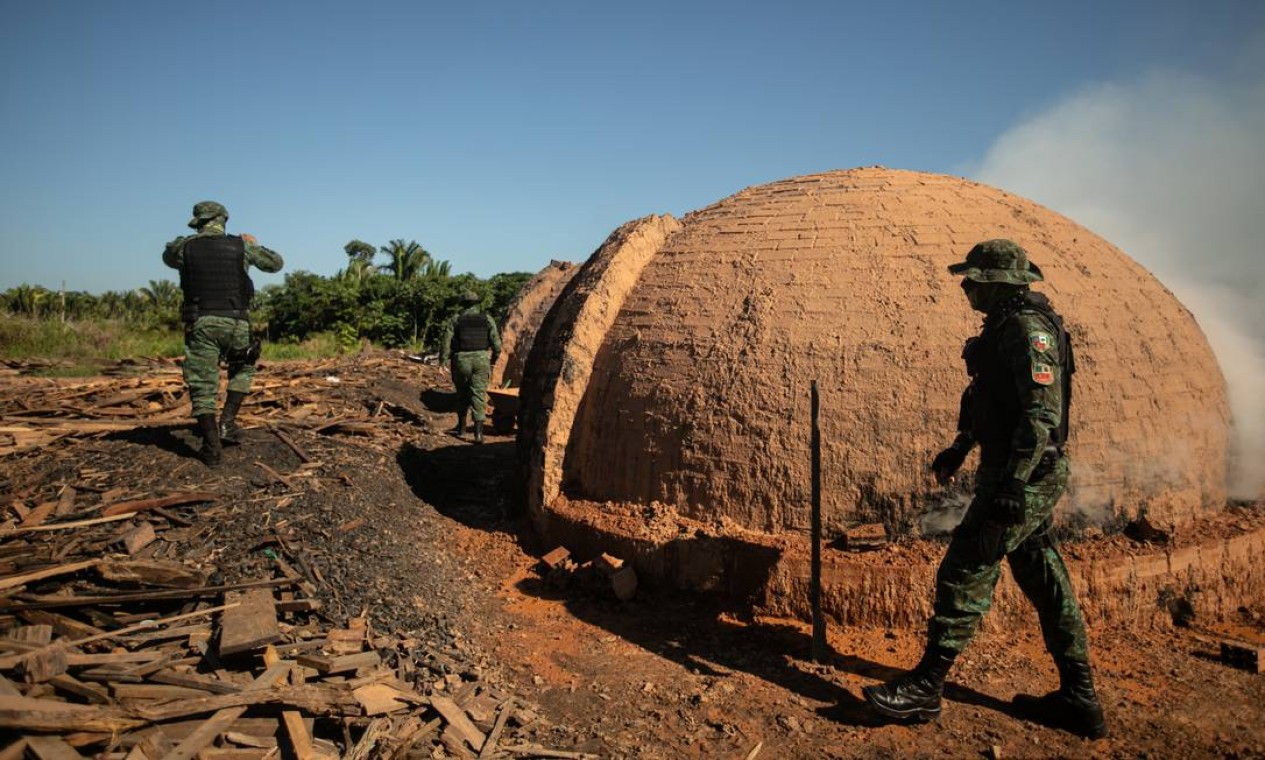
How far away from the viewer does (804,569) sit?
4.85 m

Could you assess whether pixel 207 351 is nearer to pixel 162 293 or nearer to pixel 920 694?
pixel 920 694

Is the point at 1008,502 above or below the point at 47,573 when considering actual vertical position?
above

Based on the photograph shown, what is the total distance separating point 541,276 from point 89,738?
41.1 feet

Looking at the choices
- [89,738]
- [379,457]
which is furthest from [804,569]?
[379,457]

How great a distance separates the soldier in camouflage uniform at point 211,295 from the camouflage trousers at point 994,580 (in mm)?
5927

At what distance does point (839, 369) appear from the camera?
16.7ft

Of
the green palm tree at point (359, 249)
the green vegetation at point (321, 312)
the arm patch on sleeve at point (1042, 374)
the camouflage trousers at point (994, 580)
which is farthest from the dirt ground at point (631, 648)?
the green palm tree at point (359, 249)

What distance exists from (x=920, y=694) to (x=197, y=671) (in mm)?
3686

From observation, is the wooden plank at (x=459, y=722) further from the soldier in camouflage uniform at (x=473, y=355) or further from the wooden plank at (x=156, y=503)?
the soldier in camouflage uniform at (x=473, y=355)

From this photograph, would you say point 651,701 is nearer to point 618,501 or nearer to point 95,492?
point 618,501

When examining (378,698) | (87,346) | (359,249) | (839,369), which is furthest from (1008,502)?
(359,249)

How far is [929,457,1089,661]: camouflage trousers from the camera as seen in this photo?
12.3ft

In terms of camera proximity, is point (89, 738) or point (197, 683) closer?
point (89, 738)

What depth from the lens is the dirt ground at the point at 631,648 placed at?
12.7 feet
